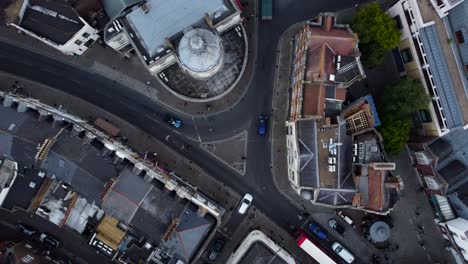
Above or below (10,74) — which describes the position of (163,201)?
below

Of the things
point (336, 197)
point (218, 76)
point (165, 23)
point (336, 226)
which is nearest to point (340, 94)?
point (336, 197)

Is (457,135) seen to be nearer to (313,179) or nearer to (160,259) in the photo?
(313,179)

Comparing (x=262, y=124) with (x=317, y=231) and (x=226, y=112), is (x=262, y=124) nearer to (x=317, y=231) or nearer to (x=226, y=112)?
(x=226, y=112)

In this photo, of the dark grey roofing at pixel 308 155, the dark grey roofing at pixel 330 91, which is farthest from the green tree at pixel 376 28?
the dark grey roofing at pixel 308 155

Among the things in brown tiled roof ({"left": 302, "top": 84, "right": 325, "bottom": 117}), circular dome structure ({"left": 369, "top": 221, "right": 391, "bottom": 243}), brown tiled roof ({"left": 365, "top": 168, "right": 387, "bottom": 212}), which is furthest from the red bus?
brown tiled roof ({"left": 302, "top": 84, "right": 325, "bottom": 117})

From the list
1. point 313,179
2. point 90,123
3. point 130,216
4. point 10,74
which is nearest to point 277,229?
point 313,179

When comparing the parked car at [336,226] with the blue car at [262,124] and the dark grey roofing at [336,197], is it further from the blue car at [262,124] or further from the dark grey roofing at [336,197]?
the blue car at [262,124]

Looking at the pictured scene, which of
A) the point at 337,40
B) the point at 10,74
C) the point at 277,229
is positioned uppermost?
the point at 10,74

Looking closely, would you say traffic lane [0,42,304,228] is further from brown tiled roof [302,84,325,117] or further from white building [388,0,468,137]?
white building [388,0,468,137]
